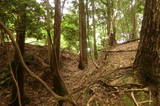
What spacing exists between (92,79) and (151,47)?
2.95m

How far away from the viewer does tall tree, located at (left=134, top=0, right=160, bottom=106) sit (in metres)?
3.67

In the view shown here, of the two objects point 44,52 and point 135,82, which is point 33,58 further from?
point 135,82

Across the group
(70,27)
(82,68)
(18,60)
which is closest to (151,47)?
(18,60)

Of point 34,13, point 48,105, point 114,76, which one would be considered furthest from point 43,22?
point 48,105

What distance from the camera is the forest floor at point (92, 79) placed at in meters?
3.83

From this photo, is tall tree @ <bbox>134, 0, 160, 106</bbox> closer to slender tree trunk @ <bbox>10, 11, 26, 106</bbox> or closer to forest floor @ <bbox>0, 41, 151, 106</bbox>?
forest floor @ <bbox>0, 41, 151, 106</bbox>

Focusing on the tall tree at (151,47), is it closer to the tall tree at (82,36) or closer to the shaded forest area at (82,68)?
the shaded forest area at (82,68)

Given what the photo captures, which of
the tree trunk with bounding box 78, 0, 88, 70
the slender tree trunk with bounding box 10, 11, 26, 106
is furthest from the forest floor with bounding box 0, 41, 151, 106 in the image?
the slender tree trunk with bounding box 10, 11, 26, 106

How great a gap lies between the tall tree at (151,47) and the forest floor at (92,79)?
7.7 inches

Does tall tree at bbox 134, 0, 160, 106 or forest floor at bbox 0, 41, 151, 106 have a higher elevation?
tall tree at bbox 134, 0, 160, 106

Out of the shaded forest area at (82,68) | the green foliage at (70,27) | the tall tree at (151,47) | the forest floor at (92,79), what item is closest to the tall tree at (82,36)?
the shaded forest area at (82,68)

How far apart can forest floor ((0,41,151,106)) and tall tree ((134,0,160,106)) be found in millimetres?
196

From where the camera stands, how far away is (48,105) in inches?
305

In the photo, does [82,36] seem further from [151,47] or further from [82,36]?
[151,47]
